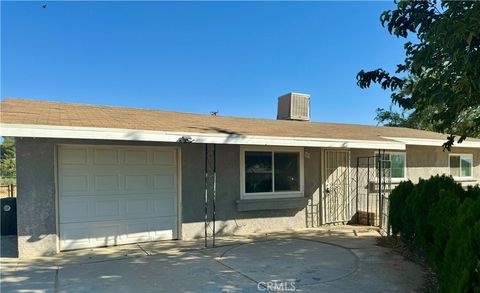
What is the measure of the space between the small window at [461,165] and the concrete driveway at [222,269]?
8151 millimetres

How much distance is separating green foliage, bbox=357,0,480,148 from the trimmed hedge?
1.13 meters

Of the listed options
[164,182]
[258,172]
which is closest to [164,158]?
[164,182]

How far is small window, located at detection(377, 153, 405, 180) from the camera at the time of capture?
12.1m

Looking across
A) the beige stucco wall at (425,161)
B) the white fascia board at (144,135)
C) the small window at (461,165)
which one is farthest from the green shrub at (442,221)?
the small window at (461,165)

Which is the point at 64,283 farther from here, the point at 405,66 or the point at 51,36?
the point at 51,36

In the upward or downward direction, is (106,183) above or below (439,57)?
below

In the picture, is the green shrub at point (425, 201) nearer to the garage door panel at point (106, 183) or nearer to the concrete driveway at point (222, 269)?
the concrete driveway at point (222, 269)

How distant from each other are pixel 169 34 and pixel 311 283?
1324cm

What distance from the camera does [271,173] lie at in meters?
9.79

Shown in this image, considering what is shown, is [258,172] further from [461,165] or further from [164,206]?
[461,165]

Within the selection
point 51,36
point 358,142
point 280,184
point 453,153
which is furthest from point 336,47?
point 51,36

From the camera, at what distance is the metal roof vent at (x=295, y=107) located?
1438 cm

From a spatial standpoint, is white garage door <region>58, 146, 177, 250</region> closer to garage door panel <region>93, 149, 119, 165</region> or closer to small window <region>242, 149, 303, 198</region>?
garage door panel <region>93, 149, 119, 165</region>

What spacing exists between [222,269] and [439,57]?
4458 millimetres
